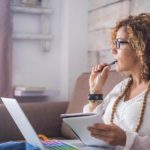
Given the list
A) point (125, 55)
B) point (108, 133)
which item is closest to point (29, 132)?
point (108, 133)

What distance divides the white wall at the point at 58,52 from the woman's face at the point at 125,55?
51.4 inches

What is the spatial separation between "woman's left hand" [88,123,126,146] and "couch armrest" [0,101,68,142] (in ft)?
3.47

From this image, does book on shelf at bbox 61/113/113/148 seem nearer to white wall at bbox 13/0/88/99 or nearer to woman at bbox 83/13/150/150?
woman at bbox 83/13/150/150

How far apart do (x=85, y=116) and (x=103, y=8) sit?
5.29 feet

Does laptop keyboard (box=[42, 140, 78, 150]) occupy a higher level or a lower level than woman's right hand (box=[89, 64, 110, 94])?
lower

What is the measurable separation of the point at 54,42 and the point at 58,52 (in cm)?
9

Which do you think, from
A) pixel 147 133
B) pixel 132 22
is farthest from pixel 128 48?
pixel 147 133

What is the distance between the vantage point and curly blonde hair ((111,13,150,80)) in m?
1.34

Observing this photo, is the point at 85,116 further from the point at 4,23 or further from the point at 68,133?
the point at 4,23

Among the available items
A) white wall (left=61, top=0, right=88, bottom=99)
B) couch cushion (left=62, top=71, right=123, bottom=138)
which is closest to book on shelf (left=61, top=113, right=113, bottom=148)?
couch cushion (left=62, top=71, right=123, bottom=138)

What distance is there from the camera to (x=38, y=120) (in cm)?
212

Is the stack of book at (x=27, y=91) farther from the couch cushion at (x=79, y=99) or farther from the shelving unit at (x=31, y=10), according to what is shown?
the shelving unit at (x=31, y=10)

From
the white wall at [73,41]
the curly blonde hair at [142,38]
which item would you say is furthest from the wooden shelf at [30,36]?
the curly blonde hair at [142,38]

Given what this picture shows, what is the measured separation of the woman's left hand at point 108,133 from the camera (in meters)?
1.03
